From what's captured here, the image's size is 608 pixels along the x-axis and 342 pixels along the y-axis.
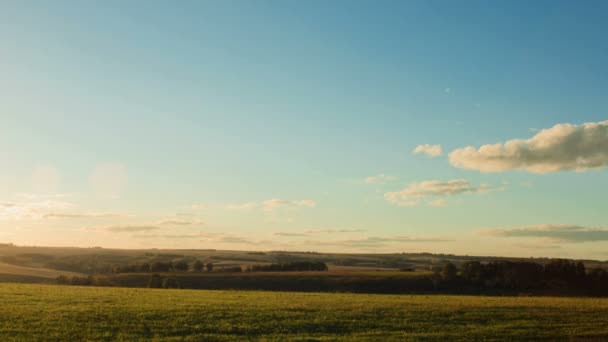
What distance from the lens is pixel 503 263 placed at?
330 ft

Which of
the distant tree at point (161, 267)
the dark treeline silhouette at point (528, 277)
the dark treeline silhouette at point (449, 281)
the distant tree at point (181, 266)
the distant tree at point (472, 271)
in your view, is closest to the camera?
the dark treeline silhouette at point (449, 281)

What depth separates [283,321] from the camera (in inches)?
1280

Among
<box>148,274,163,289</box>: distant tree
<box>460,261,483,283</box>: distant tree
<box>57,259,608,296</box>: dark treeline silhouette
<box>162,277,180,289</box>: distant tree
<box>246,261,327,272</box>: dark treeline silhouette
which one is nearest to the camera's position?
<box>148,274,163,289</box>: distant tree

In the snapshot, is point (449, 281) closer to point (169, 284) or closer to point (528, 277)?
point (528, 277)

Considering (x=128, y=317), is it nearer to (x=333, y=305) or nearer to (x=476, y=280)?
(x=333, y=305)

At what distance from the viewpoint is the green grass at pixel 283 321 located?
27469 mm

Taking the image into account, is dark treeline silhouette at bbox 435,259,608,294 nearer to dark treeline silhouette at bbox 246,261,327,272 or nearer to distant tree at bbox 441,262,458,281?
distant tree at bbox 441,262,458,281

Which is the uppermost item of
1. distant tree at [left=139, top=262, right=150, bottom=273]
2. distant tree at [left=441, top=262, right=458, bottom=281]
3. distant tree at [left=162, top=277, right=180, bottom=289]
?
distant tree at [left=441, top=262, right=458, bottom=281]

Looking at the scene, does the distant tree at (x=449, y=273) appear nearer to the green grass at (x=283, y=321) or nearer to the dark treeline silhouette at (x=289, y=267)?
the dark treeline silhouette at (x=289, y=267)

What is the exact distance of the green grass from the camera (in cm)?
2747

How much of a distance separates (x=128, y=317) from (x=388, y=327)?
1567 cm

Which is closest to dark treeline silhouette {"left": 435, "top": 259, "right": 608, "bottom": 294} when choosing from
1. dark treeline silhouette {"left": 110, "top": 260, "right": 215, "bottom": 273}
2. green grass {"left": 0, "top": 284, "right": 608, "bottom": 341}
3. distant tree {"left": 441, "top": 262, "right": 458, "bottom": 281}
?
distant tree {"left": 441, "top": 262, "right": 458, "bottom": 281}

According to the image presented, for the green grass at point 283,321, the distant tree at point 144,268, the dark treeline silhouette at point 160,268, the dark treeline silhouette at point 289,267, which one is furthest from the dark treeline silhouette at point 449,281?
the green grass at point 283,321

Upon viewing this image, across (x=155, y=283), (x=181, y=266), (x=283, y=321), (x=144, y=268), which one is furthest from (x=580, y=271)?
(x=144, y=268)
